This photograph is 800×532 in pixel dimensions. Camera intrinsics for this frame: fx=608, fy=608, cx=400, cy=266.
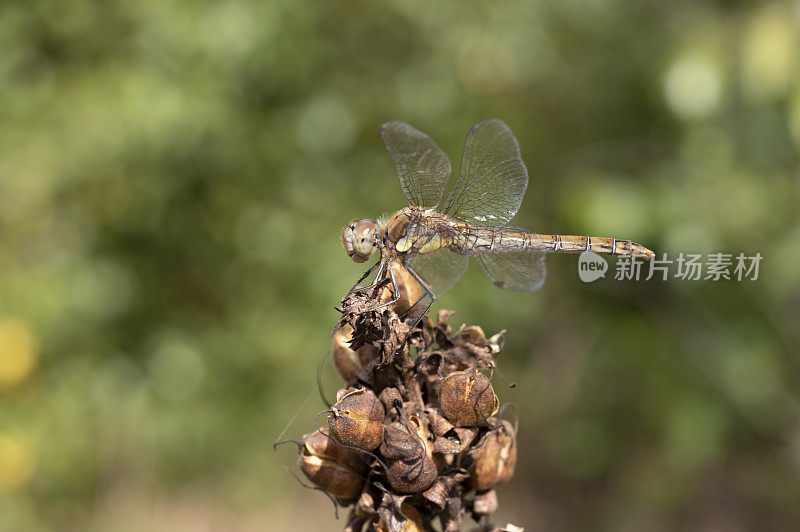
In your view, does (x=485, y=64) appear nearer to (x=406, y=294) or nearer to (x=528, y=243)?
(x=528, y=243)

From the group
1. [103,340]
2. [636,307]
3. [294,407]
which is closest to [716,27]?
[636,307]

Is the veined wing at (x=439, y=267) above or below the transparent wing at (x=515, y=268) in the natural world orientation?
below

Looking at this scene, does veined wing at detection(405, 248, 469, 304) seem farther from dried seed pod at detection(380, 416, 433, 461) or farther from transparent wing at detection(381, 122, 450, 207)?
dried seed pod at detection(380, 416, 433, 461)

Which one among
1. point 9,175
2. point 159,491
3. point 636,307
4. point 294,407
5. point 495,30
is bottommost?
point 159,491

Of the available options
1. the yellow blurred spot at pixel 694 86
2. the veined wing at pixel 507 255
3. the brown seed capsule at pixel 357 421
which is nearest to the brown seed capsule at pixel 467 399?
the brown seed capsule at pixel 357 421

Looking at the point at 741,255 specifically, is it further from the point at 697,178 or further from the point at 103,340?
the point at 103,340

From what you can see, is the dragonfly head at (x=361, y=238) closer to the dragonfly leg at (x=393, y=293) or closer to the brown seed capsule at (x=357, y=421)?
the dragonfly leg at (x=393, y=293)

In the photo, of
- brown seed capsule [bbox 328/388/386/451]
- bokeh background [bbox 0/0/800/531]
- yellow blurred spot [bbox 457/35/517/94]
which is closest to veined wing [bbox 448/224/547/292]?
brown seed capsule [bbox 328/388/386/451]
